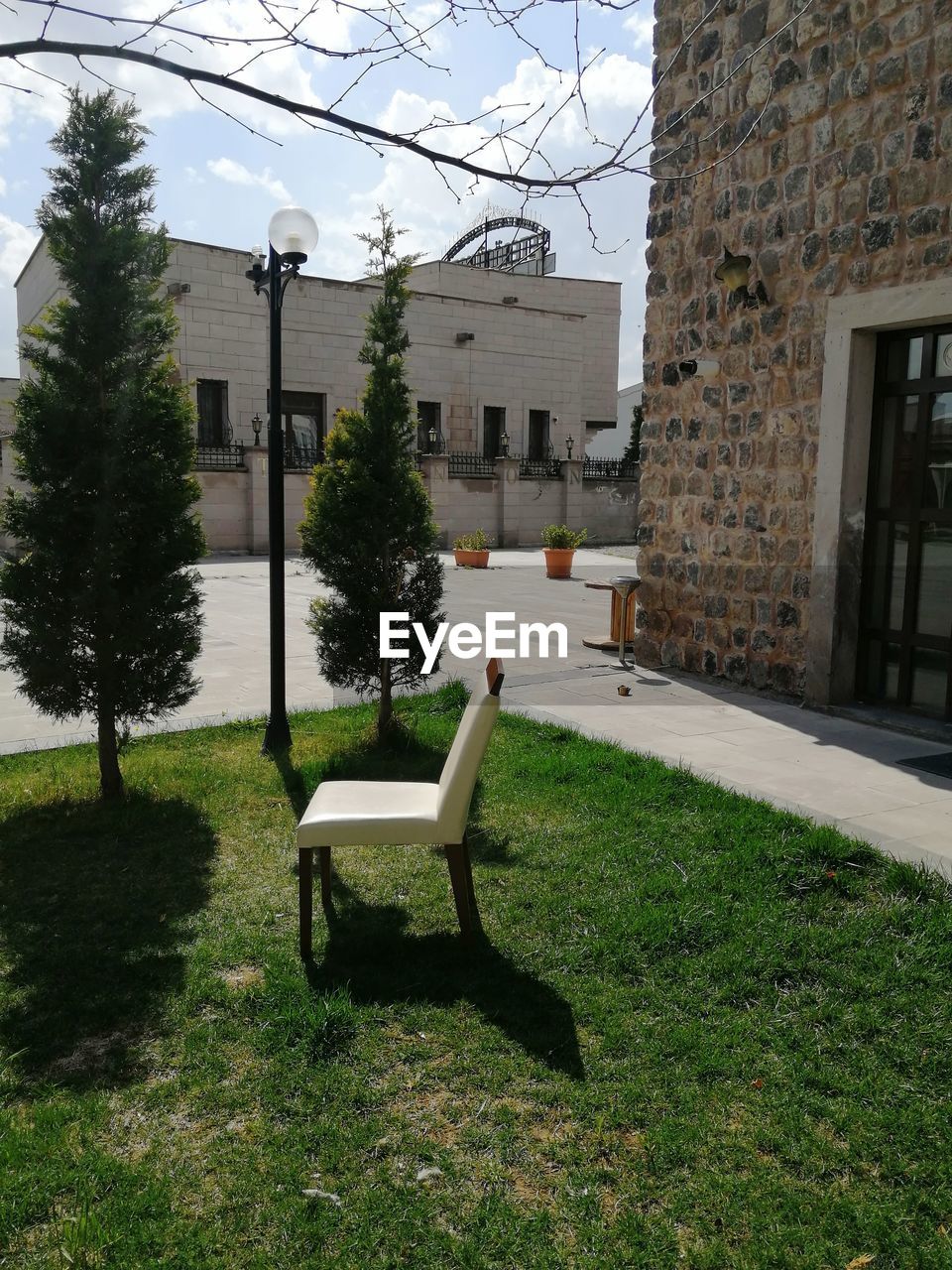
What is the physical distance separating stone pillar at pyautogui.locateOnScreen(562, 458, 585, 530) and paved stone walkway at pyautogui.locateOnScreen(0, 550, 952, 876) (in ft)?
55.2

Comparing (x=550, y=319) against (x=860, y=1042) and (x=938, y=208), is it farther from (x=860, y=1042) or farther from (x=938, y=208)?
(x=860, y=1042)

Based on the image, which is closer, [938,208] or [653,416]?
[938,208]

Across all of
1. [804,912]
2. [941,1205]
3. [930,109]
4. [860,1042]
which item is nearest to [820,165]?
[930,109]

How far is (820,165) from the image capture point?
6.62 meters

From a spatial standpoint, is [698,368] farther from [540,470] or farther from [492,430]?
[492,430]

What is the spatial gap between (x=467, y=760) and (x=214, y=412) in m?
23.4

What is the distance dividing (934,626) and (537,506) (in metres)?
21.7

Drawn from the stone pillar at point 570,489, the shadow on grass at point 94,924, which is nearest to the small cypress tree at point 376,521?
the shadow on grass at point 94,924

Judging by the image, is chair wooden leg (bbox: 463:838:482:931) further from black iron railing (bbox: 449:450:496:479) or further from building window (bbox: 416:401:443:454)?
building window (bbox: 416:401:443:454)

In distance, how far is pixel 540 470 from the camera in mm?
28203

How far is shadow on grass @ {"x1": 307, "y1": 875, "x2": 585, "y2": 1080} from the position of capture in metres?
3.01

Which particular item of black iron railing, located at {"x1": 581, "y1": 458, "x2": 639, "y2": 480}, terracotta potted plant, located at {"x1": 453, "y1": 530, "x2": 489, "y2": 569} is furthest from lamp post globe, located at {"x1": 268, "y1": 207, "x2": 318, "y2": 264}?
black iron railing, located at {"x1": 581, "y1": 458, "x2": 639, "y2": 480}

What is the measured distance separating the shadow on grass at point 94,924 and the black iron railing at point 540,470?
2329 cm

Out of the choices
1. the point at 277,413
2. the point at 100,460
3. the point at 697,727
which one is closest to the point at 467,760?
the point at 100,460
